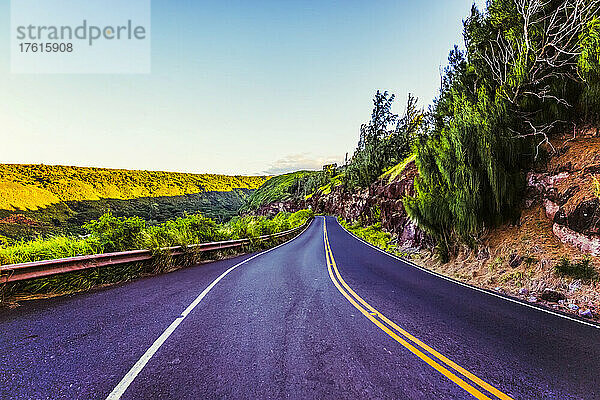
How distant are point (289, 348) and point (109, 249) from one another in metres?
6.72

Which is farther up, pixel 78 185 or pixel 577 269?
pixel 78 185

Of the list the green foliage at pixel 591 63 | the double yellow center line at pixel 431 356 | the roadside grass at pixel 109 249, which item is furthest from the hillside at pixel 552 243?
the roadside grass at pixel 109 249

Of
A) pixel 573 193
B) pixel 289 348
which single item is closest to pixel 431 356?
pixel 289 348

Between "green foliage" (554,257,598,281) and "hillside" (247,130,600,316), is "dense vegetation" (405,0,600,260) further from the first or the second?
"green foliage" (554,257,598,281)

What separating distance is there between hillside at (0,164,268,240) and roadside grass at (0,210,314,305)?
0.78 meters

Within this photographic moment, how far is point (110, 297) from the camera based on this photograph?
5.67 m

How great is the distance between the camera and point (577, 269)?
642 centimetres

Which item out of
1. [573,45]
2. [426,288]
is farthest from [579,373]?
[573,45]

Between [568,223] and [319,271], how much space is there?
288 inches

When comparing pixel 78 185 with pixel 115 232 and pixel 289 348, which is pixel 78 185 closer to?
pixel 115 232

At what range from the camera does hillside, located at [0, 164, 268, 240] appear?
13227 millimetres

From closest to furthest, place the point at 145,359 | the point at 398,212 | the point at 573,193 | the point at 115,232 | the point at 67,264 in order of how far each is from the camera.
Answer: the point at 145,359 → the point at 67,264 → the point at 573,193 → the point at 115,232 → the point at 398,212

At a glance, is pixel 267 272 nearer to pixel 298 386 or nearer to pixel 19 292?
pixel 19 292

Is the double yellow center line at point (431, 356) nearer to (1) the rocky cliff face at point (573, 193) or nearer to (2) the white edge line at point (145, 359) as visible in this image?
(2) the white edge line at point (145, 359)
